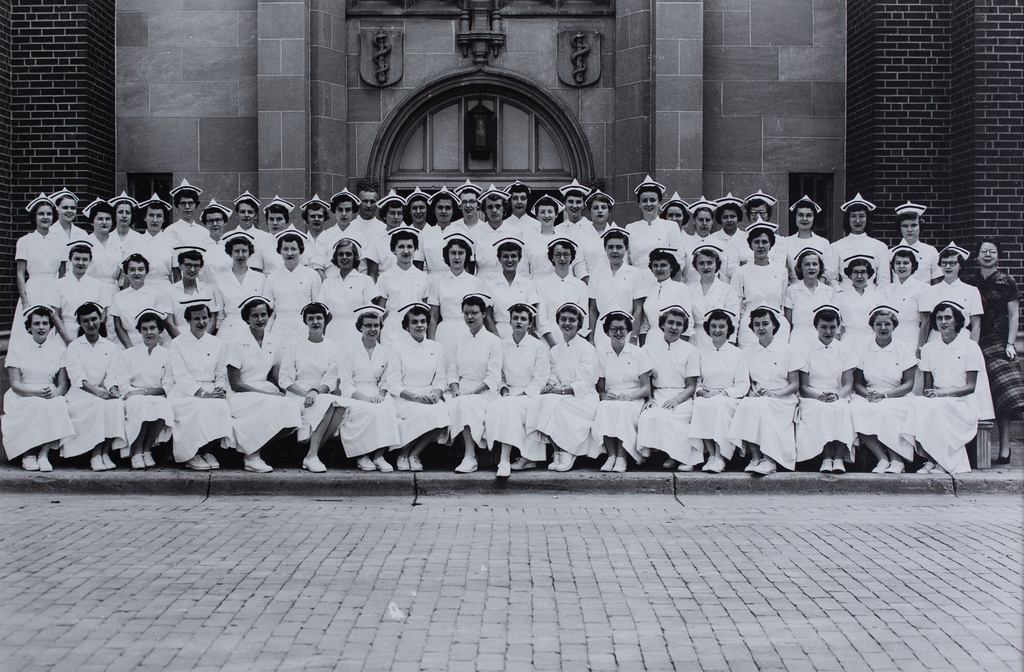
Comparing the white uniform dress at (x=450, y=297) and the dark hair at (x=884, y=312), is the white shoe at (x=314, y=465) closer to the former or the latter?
the white uniform dress at (x=450, y=297)

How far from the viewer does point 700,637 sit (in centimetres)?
511

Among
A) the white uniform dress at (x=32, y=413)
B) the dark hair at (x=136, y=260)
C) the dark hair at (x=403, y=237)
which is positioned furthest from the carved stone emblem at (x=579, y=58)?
the white uniform dress at (x=32, y=413)

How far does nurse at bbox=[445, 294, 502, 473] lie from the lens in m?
9.33

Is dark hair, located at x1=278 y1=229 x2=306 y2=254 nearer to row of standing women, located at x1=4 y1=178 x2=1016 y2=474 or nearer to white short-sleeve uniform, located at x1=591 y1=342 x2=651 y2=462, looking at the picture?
row of standing women, located at x1=4 y1=178 x2=1016 y2=474

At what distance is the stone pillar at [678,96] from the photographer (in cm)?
1385

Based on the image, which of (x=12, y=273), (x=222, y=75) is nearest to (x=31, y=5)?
(x=222, y=75)

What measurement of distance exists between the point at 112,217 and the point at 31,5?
421 cm

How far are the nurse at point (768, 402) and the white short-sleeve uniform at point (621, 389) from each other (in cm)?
Result: 91

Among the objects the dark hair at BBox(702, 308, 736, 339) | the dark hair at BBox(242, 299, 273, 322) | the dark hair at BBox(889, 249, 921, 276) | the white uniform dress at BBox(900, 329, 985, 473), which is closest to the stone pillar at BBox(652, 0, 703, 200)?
the dark hair at BBox(889, 249, 921, 276)

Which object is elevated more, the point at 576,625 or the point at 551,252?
the point at 551,252

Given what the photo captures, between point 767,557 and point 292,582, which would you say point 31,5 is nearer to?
point 292,582

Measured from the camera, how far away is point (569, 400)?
935 cm

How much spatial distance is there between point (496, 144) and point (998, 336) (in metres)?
7.24

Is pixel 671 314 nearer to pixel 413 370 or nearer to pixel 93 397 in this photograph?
pixel 413 370
